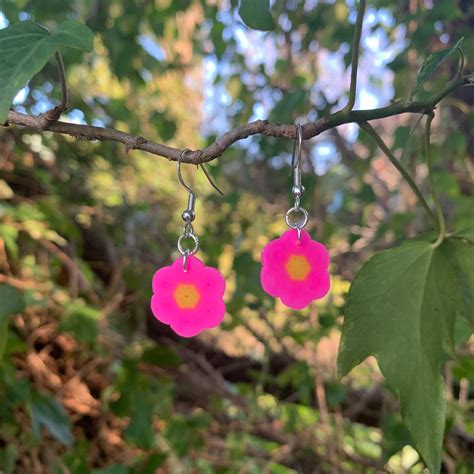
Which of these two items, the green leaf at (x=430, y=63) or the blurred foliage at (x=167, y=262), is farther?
the blurred foliage at (x=167, y=262)

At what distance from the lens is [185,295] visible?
0.42 meters

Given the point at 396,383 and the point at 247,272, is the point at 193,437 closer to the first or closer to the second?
the point at 247,272

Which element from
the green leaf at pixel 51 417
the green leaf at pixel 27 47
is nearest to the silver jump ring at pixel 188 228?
the green leaf at pixel 27 47

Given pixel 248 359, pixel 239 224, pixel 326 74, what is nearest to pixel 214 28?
pixel 239 224

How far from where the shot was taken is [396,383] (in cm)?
48

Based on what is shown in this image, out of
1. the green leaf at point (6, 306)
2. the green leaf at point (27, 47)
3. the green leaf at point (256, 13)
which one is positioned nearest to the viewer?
the green leaf at point (27, 47)

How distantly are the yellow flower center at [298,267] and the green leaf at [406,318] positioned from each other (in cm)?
6

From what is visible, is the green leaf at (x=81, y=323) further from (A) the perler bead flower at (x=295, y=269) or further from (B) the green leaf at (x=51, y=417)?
(A) the perler bead flower at (x=295, y=269)

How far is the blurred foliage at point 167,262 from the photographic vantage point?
3.91ft

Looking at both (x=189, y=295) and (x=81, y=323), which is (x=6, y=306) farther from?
(x=81, y=323)

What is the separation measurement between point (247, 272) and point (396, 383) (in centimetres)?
63

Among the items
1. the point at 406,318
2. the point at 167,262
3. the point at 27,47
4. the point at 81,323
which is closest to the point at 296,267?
the point at 406,318

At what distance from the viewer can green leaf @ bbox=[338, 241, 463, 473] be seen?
0.47 metres

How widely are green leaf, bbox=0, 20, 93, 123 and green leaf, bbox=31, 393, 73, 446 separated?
0.81 metres
